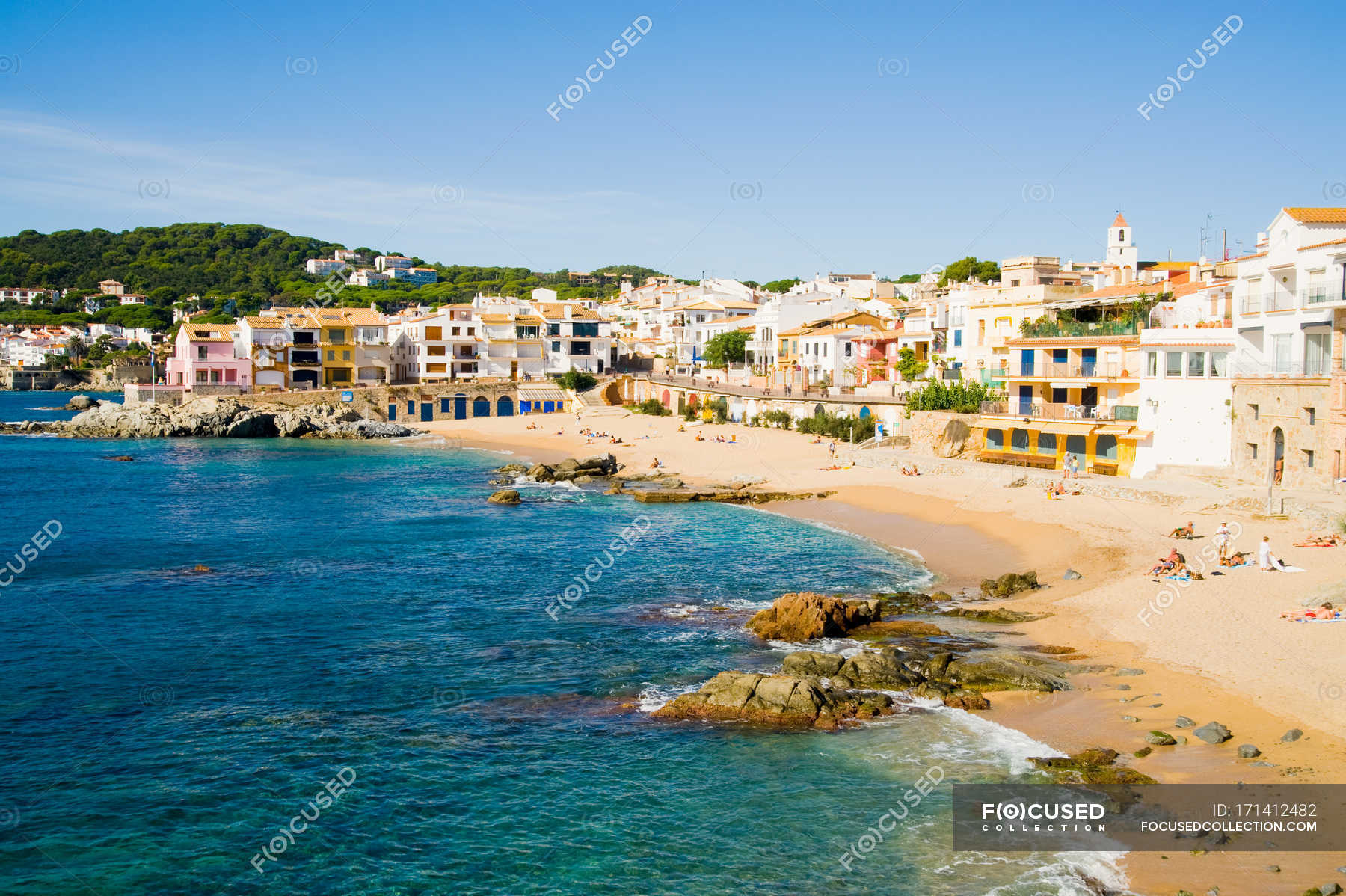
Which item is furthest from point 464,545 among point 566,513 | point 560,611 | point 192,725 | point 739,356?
point 739,356

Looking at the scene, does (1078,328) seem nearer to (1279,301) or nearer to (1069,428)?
(1069,428)

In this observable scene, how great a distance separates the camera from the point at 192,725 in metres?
19.1

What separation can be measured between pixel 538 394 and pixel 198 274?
11757cm

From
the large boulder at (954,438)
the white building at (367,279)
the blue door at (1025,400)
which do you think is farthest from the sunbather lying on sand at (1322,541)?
the white building at (367,279)

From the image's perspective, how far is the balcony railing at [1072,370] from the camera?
1736 inches

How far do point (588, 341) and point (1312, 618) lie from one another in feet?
266

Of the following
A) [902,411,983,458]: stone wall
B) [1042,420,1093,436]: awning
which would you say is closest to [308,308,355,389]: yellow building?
[902,411,983,458]: stone wall

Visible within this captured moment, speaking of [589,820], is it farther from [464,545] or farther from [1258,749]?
[464,545]

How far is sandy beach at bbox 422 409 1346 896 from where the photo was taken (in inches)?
593

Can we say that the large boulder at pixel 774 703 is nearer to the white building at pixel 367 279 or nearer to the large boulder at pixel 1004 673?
the large boulder at pixel 1004 673

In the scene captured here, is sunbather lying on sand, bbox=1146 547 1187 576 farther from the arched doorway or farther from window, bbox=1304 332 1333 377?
window, bbox=1304 332 1333 377

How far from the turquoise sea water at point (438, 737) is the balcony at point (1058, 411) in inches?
579

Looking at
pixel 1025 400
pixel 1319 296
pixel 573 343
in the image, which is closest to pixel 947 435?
pixel 1025 400

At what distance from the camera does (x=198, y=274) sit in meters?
180
